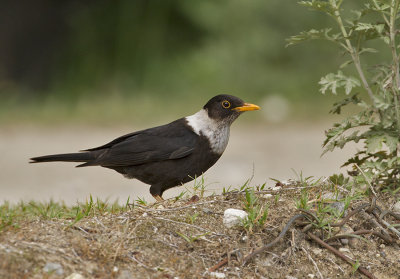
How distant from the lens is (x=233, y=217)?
386 cm

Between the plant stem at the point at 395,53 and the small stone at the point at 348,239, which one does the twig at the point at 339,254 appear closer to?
the small stone at the point at 348,239

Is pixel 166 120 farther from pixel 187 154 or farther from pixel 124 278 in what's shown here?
pixel 124 278

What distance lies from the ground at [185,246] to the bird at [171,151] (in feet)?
3.43

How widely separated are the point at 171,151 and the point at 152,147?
0.69ft

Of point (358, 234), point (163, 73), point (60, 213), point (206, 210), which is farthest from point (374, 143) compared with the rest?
point (163, 73)

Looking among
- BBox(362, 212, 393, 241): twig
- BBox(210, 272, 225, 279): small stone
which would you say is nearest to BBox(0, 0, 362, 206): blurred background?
BBox(362, 212, 393, 241): twig

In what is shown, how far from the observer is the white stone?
12.6 feet

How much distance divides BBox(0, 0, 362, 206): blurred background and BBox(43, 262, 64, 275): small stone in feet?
21.1

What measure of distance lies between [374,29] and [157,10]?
766cm

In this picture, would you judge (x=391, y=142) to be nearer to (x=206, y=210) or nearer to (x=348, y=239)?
(x=348, y=239)

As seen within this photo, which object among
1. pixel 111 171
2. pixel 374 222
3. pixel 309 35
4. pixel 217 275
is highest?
pixel 309 35

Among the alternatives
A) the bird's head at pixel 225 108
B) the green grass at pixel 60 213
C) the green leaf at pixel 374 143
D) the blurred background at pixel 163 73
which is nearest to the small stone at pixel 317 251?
the green leaf at pixel 374 143

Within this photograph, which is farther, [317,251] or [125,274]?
[317,251]

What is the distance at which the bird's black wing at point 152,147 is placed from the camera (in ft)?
17.2
